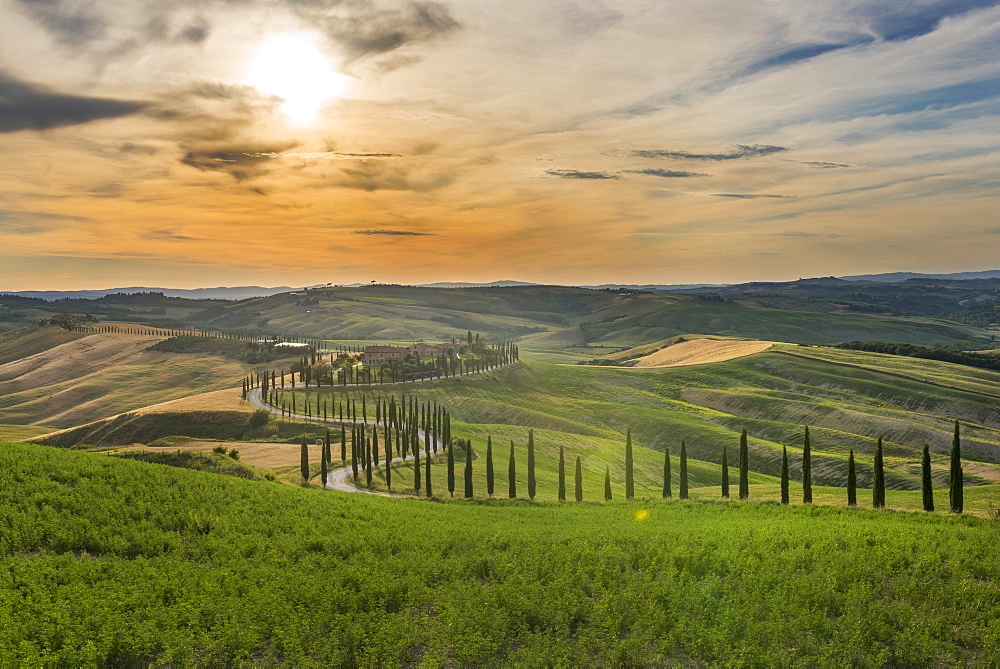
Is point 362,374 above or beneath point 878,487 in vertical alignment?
beneath

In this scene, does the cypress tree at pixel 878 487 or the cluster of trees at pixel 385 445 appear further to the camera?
the cluster of trees at pixel 385 445

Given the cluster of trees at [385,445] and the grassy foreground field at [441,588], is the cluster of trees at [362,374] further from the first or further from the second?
the grassy foreground field at [441,588]

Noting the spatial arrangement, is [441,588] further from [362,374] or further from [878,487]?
[362,374]

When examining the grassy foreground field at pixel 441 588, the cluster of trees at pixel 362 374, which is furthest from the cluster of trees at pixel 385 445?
the grassy foreground field at pixel 441 588

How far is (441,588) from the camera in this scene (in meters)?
24.8

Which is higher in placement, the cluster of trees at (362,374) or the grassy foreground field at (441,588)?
the grassy foreground field at (441,588)

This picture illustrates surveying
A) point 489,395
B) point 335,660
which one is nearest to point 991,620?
point 335,660

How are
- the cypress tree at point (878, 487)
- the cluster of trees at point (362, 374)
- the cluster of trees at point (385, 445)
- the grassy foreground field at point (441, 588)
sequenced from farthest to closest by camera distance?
the cluster of trees at point (362, 374), the cluster of trees at point (385, 445), the cypress tree at point (878, 487), the grassy foreground field at point (441, 588)

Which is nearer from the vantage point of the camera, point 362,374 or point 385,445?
point 385,445

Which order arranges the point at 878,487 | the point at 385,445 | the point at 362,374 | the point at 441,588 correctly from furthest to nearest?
the point at 362,374
the point at 385,445
the point at 878,487
the point at 441,588

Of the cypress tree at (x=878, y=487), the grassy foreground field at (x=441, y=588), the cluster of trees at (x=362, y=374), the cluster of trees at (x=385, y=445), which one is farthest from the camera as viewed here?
the cluster of trees at (x=362, y=374)

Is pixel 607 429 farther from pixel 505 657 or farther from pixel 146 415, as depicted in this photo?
pixel 505 657

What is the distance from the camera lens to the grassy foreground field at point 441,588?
19781 mm

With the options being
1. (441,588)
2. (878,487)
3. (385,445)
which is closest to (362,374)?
(385,445)
